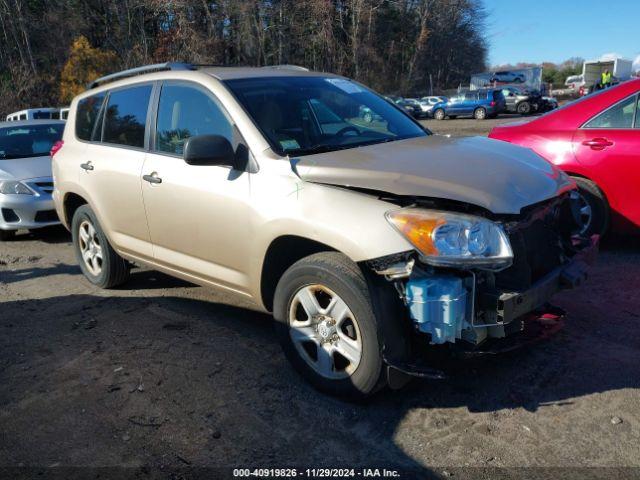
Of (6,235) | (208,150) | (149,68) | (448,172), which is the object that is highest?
(149,68)

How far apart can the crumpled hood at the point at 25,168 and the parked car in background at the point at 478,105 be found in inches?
1121

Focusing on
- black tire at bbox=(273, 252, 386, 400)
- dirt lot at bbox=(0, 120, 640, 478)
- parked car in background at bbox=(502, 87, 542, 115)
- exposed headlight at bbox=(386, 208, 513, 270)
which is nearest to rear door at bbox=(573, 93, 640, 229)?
dirt lot at bbox=(0, 120, 640, 478)

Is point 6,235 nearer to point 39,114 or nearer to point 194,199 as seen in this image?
point 194,199

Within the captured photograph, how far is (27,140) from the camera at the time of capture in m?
8.56

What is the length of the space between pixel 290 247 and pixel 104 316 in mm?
2143

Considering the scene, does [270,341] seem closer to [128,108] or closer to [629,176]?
[128,108]

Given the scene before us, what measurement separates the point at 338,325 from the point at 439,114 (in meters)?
34.6

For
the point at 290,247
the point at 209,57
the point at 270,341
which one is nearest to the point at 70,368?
the point at 270,341

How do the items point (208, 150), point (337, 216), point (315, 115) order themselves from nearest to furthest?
point (337, 216) → point (208, 150) → point (315, 115)

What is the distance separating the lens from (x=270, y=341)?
4109mm

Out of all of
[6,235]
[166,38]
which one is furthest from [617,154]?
[166,38]

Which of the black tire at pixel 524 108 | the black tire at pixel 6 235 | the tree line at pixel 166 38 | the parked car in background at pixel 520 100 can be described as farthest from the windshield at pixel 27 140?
the black tire at pixel 524 108

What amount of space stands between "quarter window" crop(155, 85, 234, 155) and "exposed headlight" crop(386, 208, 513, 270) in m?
1.50

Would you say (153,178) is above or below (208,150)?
below
